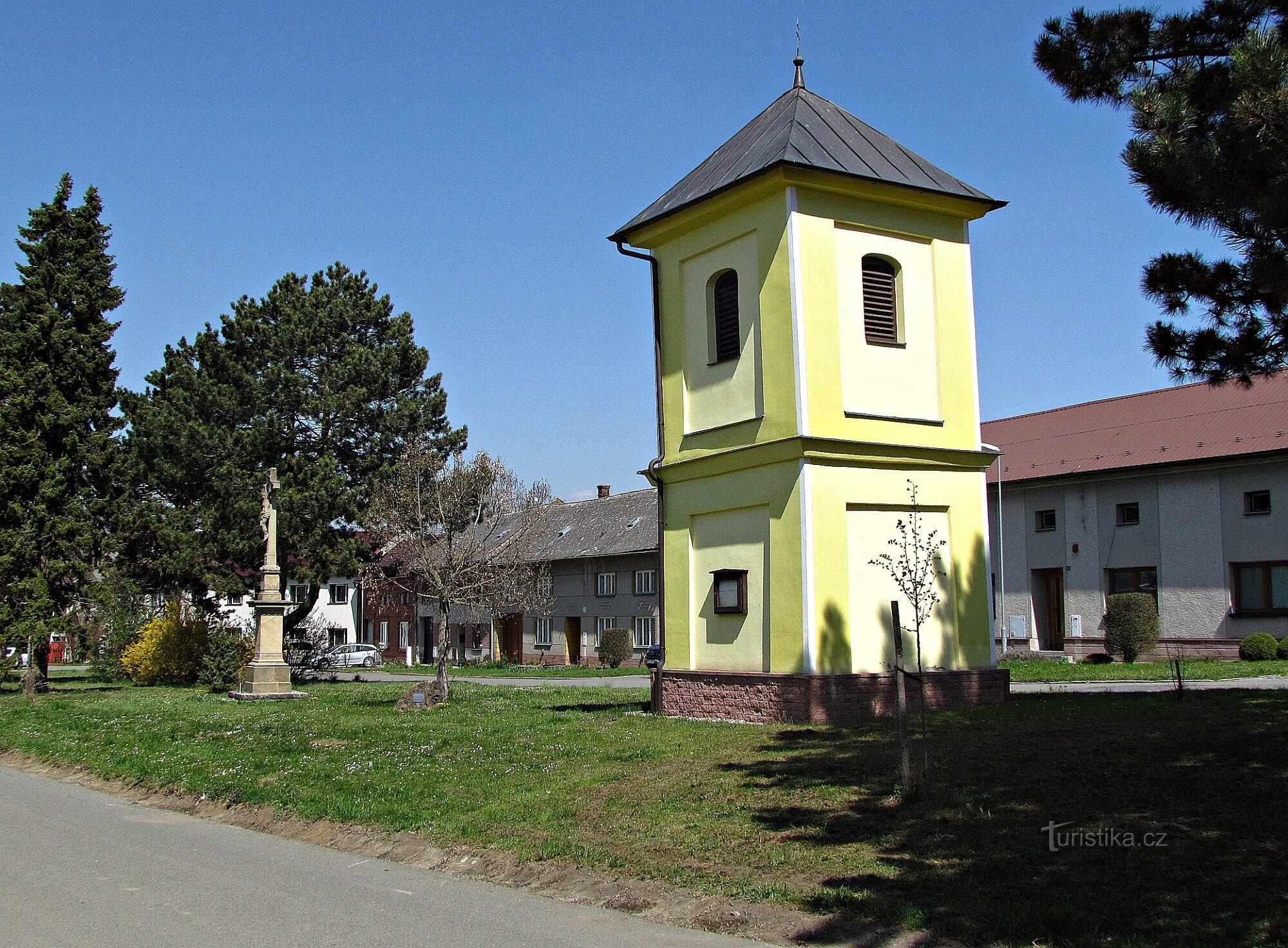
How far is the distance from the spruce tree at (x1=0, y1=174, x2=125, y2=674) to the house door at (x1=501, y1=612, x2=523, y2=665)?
83.0ft

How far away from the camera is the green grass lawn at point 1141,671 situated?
78.6 ft

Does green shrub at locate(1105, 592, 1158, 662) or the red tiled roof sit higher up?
the red tiled roof

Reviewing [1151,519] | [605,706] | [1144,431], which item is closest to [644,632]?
[1151,519]

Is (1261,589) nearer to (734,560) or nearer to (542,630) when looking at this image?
(734,560)

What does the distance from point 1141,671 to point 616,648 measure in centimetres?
2355

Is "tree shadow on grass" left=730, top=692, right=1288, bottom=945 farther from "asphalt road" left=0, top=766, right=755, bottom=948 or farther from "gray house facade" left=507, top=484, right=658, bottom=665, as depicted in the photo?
"gray house facade" left=507, top=484, right=658, bottom=665

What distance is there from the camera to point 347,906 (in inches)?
294

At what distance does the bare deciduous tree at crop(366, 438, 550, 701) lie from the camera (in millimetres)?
22312

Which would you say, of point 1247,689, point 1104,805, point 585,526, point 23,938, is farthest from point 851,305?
point 585,526

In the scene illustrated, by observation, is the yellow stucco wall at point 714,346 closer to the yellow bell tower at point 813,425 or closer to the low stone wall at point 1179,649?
the yellow bell tower at point 813,425

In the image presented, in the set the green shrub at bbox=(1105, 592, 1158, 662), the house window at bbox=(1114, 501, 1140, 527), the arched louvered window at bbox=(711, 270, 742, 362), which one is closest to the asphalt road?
the arched louvered window at bbox=(711, 270, 742, 362)

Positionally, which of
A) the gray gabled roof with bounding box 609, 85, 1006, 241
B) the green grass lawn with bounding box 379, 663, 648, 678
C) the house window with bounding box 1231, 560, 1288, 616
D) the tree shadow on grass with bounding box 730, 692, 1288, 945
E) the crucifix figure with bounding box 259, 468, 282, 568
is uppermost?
the gray gabled roof with bounding box 609, 85, 1006, 241

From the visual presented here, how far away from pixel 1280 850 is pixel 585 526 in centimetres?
4828

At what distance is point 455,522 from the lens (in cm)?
2359
